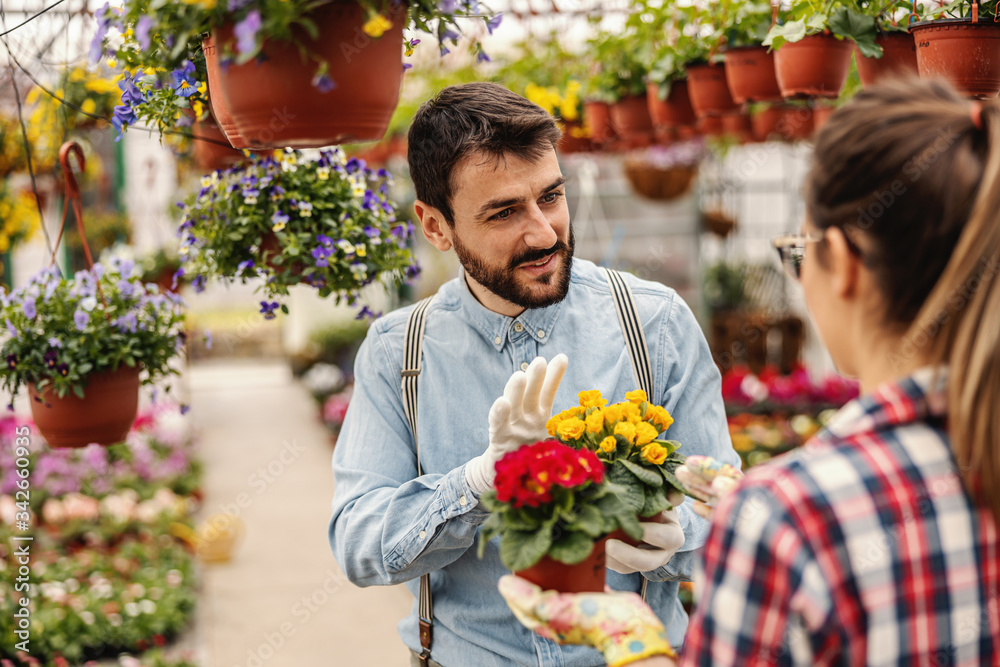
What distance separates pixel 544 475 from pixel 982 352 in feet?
1.61

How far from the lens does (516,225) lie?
1.51m

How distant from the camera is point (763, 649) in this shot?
786 mm

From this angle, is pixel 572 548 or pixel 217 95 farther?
pixel 217 95

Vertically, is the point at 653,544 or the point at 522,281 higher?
the point at 522,281

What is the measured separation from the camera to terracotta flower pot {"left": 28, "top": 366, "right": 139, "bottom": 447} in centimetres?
195

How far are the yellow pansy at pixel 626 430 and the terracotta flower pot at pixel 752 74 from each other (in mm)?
1352

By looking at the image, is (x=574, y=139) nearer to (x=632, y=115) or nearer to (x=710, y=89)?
(x=632, y=115)

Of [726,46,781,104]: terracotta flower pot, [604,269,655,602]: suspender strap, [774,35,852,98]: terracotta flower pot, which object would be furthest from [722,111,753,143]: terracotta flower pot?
[604,269,655,602]: suspender strap

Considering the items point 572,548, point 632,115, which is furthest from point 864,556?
point 632,115

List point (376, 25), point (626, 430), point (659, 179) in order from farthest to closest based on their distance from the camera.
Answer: point (659, 179)
point (626, 430)
point (376, 25)

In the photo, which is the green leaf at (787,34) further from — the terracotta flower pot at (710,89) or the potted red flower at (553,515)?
the potted red flower at (553,515)

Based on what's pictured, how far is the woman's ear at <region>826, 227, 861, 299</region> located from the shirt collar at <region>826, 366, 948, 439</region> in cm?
10

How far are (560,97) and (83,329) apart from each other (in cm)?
207

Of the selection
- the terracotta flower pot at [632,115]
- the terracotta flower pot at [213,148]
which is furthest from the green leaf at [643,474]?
the terracotta flower pot at [632,115]
